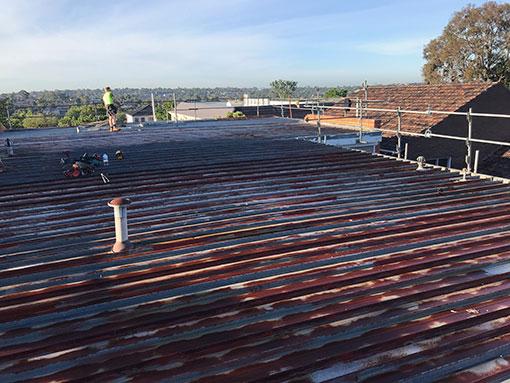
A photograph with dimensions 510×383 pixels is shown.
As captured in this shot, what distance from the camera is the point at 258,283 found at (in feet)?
10.8

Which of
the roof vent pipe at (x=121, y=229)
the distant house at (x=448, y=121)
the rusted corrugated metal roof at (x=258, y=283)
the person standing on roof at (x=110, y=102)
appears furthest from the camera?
the distant house at (x=448, y=121)

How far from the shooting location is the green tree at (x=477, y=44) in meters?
34.3

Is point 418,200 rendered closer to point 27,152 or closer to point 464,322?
point 464,322

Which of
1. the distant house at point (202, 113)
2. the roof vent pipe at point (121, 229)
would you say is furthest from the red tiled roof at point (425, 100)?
the distant house at point (202, 113)

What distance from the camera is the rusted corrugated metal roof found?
242 centimetres

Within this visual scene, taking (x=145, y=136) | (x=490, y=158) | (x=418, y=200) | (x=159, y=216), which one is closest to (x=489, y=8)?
(x=490, y=158)

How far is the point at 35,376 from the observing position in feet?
7.55

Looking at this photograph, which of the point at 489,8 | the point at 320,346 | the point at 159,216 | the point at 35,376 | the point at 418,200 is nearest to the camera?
the point at 35,376

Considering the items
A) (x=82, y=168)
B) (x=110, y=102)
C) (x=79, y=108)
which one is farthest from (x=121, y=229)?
(x=79, y=108)

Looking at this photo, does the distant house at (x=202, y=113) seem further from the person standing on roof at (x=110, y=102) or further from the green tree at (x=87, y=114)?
the person standing on roof at (x=110, y=102)

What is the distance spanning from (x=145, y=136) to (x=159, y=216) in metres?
8.01

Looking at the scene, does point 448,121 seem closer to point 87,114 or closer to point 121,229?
point 87,114

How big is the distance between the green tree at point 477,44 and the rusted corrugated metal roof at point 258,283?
35864mm

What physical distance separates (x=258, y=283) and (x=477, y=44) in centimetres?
4059
